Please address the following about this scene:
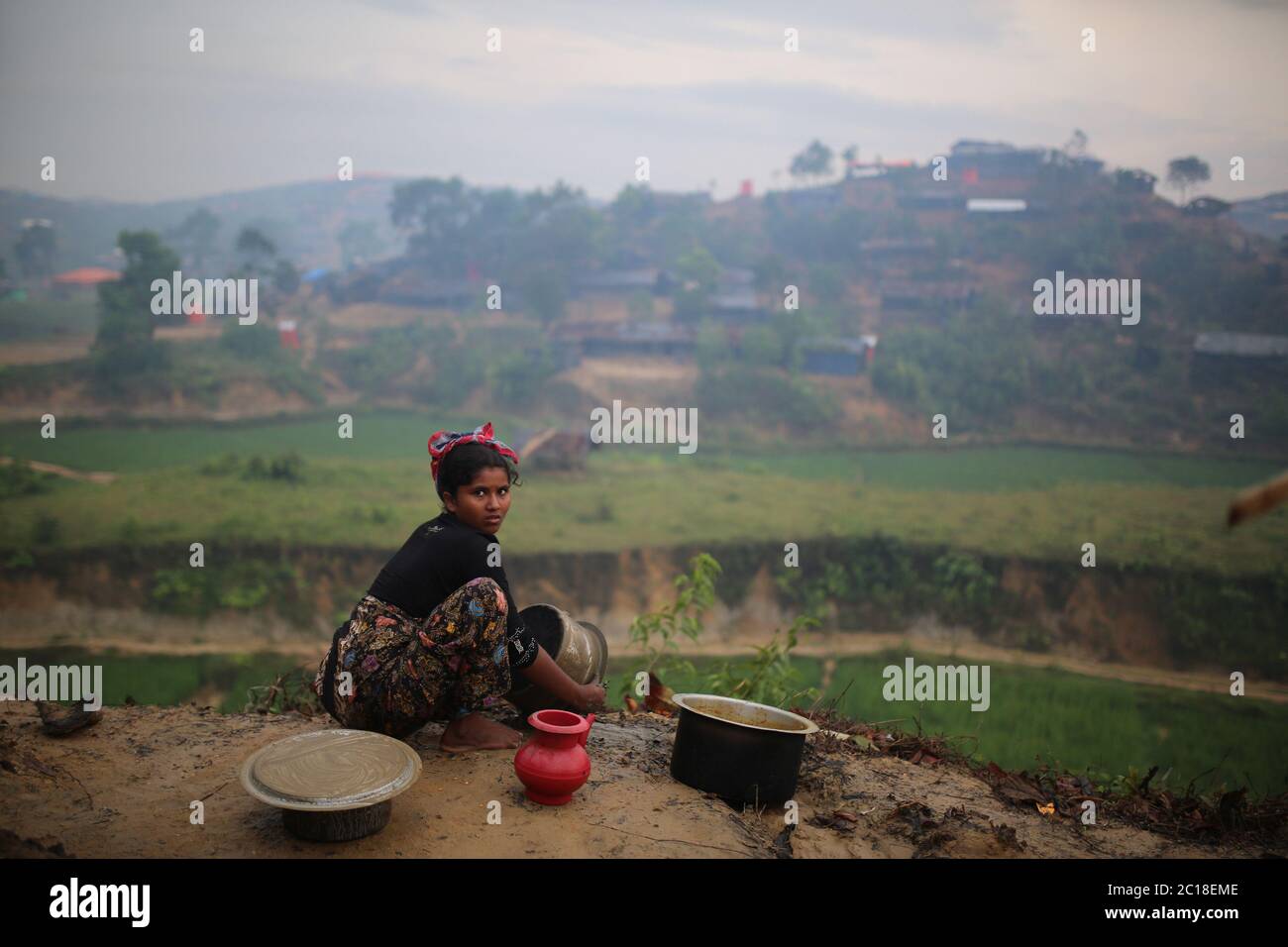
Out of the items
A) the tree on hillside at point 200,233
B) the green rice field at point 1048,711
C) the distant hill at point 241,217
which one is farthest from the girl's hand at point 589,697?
the tree on hillside at point 200,233

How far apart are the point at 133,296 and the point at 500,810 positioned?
2475 centimetres

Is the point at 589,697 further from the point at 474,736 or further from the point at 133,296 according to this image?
the point at 133,296

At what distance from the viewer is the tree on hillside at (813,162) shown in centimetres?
3975

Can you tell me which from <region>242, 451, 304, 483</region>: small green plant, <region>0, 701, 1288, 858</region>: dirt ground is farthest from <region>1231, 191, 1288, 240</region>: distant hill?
<region>0, 701, 1288, 858</region>: dirt ground

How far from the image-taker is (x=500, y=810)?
10.1 feet

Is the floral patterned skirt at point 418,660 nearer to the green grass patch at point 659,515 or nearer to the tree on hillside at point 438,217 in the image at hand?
the green grass patch at point 659,515

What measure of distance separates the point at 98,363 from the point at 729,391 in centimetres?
1553

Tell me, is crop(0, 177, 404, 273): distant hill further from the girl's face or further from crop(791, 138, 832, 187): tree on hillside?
the girl's face

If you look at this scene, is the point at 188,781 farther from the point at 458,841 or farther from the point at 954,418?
the point at 954,418

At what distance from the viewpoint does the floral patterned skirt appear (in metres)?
3.09

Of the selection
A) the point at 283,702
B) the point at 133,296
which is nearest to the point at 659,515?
the point at 283,702

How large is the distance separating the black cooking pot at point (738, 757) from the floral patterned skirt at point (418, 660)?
0.72m
